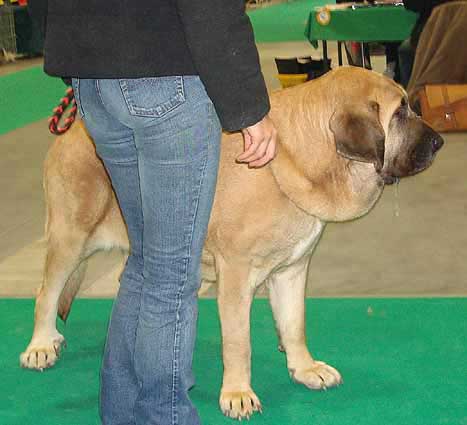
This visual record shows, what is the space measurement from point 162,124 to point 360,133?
84cm

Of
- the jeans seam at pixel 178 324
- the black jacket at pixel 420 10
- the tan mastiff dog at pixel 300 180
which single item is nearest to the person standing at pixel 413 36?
the black jacket at pixel 420 10

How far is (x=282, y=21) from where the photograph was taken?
757 inches

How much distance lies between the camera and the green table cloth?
8383 mm

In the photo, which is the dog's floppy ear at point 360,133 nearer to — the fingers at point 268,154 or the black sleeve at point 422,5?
the fingers at point 268,154

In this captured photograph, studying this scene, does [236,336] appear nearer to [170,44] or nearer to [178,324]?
[178,324]

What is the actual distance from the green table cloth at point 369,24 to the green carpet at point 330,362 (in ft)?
16.4

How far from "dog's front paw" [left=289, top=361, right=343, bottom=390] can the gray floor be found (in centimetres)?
91

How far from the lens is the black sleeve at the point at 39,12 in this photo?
2.37 metres

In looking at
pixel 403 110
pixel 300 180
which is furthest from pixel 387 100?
pixel 300 180

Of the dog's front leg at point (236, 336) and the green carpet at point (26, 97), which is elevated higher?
the dog's front leg at point (236, 336)

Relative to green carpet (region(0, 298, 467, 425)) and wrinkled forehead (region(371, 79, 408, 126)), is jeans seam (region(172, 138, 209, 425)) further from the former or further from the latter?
wrinkled forehead (region(371, 79, 408, 126))

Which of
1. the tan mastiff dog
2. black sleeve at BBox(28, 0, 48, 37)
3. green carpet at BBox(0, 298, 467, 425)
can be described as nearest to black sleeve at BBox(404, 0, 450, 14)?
green carpet at BBox(0, 298, 467, 425)

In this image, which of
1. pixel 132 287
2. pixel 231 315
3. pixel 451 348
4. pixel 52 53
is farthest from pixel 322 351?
pixel 52 53

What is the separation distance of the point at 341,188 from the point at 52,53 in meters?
1.13
